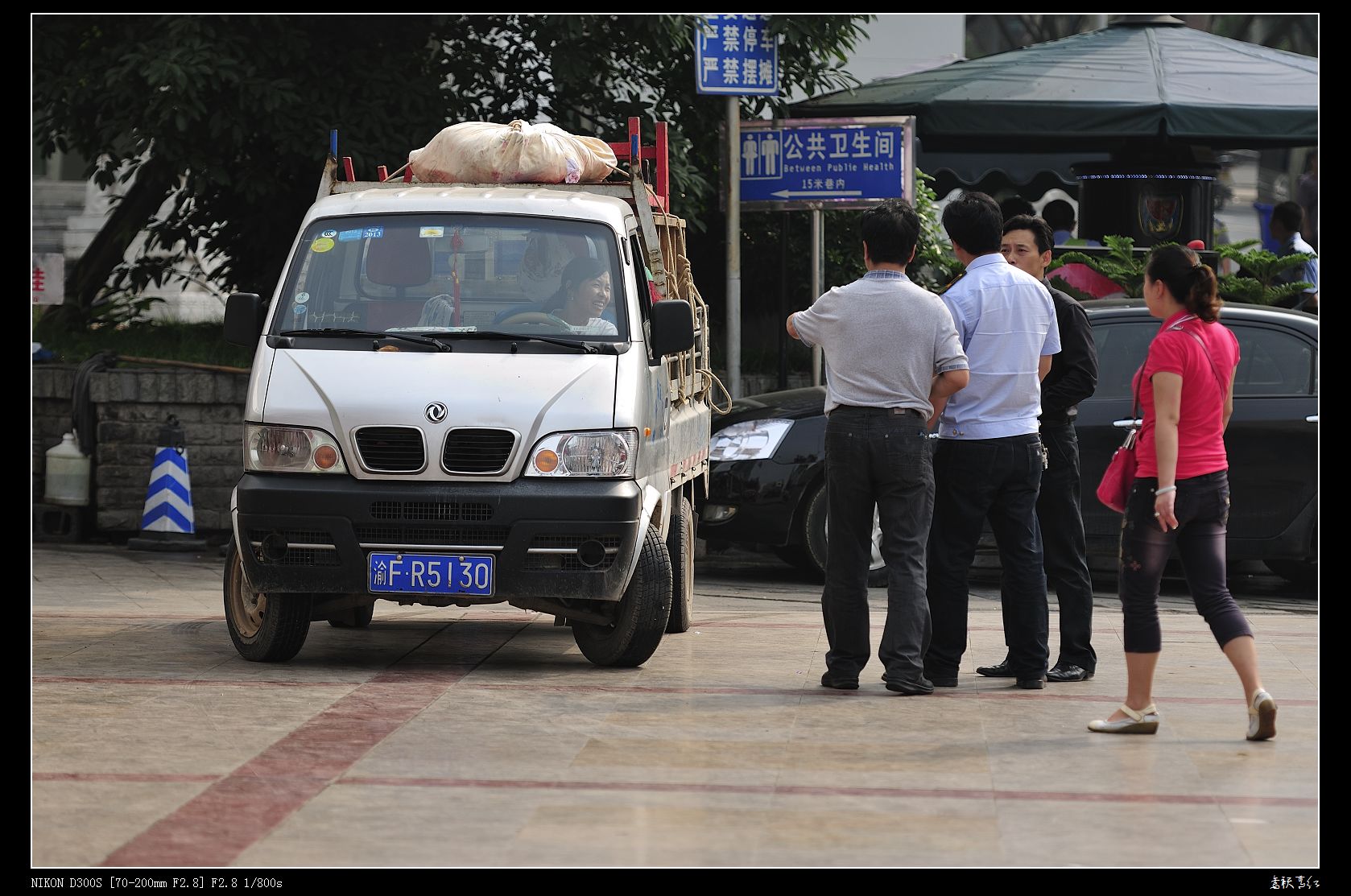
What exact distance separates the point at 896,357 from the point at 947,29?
16.8 meters

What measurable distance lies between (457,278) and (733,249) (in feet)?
18.2

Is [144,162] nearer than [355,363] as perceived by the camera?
No

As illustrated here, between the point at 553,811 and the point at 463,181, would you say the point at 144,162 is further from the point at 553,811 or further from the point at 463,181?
the point at 553,811

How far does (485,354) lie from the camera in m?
7.59

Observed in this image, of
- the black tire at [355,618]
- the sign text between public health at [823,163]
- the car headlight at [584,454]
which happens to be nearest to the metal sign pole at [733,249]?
the sign text between public health at [823,163]

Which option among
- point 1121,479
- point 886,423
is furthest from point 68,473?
point 1121,479

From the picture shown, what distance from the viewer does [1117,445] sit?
10484 millimetres

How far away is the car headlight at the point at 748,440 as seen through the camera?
10945 millimetres

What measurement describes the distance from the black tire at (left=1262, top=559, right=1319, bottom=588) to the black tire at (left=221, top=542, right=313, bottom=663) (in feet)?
20.8

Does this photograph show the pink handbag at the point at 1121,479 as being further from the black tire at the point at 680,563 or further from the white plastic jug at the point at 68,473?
the white plastic jug at the point at 68,473

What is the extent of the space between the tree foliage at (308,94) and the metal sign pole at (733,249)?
0.34m

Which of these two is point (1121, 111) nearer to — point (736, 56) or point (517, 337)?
point (736, 56)

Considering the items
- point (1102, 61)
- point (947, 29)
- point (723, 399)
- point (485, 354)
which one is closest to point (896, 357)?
point (485, 354)

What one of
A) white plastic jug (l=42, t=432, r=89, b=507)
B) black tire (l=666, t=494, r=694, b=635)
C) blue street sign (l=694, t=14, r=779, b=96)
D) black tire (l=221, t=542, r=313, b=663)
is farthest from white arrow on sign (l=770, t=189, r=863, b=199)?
black tire (l=221, t=542, r=313, b=663)
